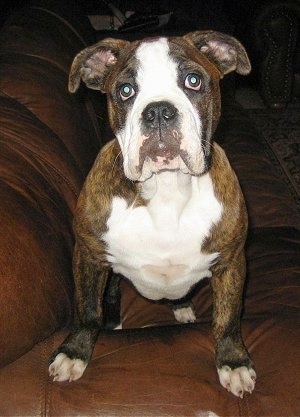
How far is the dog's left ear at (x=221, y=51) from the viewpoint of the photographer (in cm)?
173

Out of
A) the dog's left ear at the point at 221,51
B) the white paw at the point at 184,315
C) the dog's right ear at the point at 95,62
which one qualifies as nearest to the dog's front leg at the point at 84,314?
the white paw at the point at 184,315

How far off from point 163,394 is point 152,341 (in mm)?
176

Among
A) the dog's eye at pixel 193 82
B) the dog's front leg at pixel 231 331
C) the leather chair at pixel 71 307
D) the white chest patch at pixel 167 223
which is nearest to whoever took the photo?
the leather chair at pixel 71 307

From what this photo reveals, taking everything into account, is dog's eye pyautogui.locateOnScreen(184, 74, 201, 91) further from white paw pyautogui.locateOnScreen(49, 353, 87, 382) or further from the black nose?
white paw pyautogui.locateOnScreen(49, 353, 87, 382)

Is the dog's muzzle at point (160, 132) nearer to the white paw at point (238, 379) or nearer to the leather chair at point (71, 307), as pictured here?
the leather chair at point (71, 307)

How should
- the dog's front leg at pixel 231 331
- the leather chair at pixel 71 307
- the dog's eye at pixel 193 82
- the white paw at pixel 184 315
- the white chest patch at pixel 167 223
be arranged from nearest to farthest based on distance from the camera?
the leather chair at pixel 71 307 → the dog's front leg at pixel 231 331 → the dog's eye at pixel 193 82 → the white chest patch at pixel 167 223 → the white paw at pixel 184 315

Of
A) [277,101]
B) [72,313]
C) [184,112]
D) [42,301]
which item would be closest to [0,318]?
[42,301]

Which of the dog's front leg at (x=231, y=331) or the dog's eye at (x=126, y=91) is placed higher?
the dog's eye at (x=126, y=91)

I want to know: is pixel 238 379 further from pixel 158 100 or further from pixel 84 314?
pixel 158 100

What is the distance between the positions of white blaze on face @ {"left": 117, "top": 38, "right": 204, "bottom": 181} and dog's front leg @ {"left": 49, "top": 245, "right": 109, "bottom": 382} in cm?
40

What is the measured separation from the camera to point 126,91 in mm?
1592

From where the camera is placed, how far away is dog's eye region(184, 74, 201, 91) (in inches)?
60.6

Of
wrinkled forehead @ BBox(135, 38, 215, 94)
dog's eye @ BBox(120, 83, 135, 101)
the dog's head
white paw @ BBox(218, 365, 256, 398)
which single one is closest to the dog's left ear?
the dog's head

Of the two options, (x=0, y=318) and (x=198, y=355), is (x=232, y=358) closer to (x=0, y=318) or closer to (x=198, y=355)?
(x=198, y=355)
